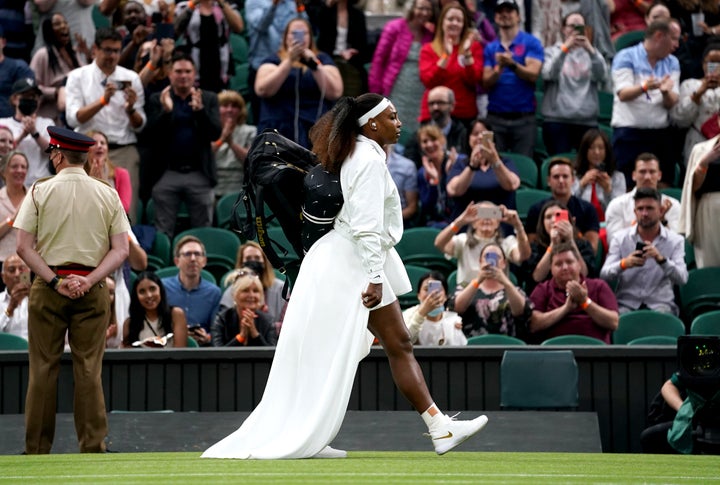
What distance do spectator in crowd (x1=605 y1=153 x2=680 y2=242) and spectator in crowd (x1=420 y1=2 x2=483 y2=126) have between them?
7.50ft

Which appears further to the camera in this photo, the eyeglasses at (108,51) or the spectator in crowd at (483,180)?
the eyeglasses at (108,51)

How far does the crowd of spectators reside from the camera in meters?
11.5

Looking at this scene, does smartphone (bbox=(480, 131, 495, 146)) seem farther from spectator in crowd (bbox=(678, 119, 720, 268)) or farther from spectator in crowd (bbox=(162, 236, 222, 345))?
spectator in crowd (bbox=(162, 236, 222, 345))

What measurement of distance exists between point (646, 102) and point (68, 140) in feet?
23.9

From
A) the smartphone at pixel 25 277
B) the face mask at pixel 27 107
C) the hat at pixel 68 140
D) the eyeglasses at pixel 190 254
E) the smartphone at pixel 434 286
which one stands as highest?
the hat at pixel 68 140

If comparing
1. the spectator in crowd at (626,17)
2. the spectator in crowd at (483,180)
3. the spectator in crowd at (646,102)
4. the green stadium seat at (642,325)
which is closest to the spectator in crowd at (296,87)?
the spectator in crowd at (483,180)

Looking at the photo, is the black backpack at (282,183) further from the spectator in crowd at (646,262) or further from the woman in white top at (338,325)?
the spectator in crowd at (646,262)

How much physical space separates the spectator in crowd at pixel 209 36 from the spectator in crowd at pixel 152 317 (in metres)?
4.59

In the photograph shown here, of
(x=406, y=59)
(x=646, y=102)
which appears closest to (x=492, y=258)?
(x=646, y=102)

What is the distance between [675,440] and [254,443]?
309 centimetres

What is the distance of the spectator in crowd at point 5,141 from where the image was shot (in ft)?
43.8

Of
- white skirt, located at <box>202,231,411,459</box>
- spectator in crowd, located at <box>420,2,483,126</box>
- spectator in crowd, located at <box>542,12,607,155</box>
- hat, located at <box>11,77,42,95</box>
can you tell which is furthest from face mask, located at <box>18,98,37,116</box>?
white skirt, located at <box>202,231,411,459</box>

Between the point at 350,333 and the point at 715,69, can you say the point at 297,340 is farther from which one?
the point at 715,69

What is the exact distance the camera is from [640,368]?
10.3 m
